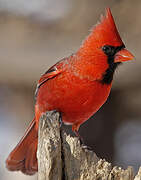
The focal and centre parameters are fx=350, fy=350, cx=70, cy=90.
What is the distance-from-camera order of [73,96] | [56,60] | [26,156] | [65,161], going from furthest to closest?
1. [56,60]
2. [26,156]
3. [73,96]
4. [65,161]

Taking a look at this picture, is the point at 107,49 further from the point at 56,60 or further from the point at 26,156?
the point at 56,60

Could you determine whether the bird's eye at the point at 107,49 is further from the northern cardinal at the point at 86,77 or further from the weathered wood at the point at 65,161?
the weathered wood at the point at 65,161

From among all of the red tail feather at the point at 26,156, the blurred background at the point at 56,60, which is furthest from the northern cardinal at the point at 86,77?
the blurred background at the point at 56,60

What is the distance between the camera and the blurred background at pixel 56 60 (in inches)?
89.2

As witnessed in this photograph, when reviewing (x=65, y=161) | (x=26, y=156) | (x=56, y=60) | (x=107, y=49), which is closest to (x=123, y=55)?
(x=107, y=49)

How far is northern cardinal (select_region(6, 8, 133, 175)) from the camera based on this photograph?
155cm

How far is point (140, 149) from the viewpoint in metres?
2.93

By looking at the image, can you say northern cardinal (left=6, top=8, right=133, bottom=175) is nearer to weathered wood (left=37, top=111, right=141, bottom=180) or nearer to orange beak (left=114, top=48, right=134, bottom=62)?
orange beak (left=114, top=48, right=134, bottom=62)

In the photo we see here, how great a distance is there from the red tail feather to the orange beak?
569 mm

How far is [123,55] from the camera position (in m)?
1.55

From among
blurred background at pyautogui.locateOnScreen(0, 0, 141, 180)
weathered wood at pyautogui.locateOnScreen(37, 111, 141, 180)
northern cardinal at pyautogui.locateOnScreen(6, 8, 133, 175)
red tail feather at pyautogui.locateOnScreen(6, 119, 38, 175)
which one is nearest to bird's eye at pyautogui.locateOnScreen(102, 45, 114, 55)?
northern cardinal at pyautogui.locateOnScreen(6, 8, 133, 175)

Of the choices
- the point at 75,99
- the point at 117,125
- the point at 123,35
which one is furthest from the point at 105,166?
the point at 117,125

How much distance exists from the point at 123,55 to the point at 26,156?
2.30 ft

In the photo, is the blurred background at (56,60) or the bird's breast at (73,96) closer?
the bird's breast at (73,96)
